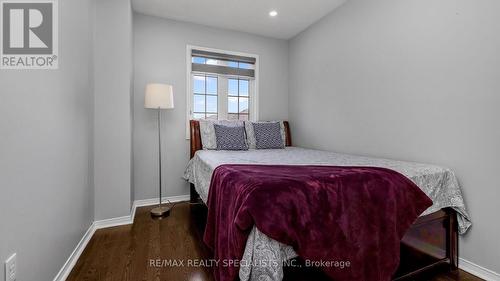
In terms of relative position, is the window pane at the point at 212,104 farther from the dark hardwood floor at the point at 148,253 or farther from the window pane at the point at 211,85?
the dark hardwood floor at the point at 148,253

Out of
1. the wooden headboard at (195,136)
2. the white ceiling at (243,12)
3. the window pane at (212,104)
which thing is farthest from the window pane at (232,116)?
the white ceiling at (243,12)

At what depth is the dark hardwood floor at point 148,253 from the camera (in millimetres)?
1561

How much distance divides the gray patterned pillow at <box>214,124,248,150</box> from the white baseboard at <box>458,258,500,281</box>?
237 centimetres

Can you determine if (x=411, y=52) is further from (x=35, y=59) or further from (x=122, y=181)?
(x=122, y=181)

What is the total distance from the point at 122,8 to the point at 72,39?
37.4 inches

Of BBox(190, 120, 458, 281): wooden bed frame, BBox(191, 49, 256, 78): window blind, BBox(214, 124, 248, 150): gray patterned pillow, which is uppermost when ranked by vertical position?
BBox(191, 49, 256, 78): window blind

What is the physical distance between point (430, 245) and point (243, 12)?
3208 mm

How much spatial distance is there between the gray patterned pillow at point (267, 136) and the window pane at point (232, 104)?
56 cm

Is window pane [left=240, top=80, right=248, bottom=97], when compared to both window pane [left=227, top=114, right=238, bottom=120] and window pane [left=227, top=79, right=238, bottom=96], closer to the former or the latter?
window pane [left=227, top=79, right=238, bottom=96]

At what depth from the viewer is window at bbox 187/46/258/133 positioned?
338cm

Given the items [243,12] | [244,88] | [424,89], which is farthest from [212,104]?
[424,89]

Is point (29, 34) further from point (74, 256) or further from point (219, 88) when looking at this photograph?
point (219, 88)

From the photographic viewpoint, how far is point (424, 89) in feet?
6.39

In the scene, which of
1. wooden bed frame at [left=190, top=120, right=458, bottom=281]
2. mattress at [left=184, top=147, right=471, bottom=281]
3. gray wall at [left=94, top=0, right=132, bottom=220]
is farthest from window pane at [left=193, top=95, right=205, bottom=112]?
wooden bed frame at [left=190, top=120, right=458, bottom=281]
